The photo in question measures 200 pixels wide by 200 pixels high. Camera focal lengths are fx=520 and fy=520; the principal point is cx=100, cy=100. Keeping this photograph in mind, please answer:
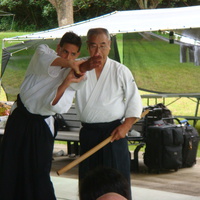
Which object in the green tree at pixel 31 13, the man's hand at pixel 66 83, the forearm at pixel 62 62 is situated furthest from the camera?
the green tree at pixel 31 13

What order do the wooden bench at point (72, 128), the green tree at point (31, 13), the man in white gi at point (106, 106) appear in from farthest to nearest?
the green tree at point (31, 13) < the wooden bench at point (72, 128) < the man in white gi at point (106, 106)

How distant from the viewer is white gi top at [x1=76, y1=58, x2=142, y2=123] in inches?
122

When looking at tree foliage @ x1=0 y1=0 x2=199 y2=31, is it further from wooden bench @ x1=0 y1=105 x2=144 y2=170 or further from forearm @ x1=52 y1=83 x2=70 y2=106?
forearm @ x1=52 y1=83 x2=70 y2=106

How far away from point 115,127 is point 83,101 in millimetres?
253

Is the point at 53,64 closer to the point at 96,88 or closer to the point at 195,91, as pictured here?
the point at 96,88

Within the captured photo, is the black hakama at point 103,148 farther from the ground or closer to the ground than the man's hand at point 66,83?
closer to the ground

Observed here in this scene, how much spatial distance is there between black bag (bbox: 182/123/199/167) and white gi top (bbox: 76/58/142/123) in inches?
98.1

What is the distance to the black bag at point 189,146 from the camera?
5527 mm

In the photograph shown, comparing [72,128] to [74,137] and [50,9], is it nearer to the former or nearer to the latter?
[74,137]

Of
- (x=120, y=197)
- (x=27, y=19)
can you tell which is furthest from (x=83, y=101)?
(x=27, y=19)

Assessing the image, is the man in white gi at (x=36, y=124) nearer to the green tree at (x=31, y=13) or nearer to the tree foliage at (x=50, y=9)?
the tree foliage at (x=50, y=9)

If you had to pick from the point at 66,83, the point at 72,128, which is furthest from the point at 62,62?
the point at 72,128

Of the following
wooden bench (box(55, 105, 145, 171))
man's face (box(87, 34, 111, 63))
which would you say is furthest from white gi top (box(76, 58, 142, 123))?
wooden bench (box(55, 105, 145, 171))

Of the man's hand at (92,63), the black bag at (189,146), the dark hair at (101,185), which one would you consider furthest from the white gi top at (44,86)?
the black bag at (189,146)
